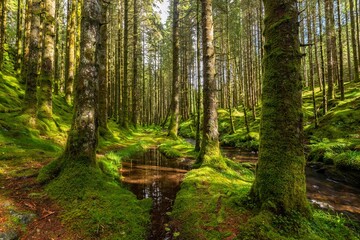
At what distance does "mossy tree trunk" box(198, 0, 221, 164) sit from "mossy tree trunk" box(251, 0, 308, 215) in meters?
3.96

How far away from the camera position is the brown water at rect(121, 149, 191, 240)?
4.33 m

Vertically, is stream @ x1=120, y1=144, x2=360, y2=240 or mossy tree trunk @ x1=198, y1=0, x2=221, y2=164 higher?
mossy tree trunk @ x1=198, y1=0, x2=221, y2=164

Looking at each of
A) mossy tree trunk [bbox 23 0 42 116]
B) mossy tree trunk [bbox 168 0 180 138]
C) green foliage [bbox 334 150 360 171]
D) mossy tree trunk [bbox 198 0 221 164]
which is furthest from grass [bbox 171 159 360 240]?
mossy tree trunk [bbox 168 0 180 138]

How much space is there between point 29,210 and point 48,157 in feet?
11.4

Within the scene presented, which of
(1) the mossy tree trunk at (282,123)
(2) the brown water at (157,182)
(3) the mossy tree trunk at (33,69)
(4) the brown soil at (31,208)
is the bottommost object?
(2) the brown water at (157,182)

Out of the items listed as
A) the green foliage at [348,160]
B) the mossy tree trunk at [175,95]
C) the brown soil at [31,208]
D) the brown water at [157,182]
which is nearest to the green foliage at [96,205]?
the brown soil at [31,208]

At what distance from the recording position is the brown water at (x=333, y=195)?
19.9ft

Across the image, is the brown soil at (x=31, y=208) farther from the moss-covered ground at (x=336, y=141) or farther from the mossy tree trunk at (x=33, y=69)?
the moss-covered ground at (x=336, y=141)

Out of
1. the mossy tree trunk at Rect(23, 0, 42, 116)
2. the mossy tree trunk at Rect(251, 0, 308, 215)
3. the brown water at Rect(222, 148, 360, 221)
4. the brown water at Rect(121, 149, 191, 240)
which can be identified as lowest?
the brown water at Rect(222, 148, 360, 221)

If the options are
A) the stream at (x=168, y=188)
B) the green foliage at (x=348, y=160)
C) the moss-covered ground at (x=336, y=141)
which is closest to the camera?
the stream at (x=168, y=188)

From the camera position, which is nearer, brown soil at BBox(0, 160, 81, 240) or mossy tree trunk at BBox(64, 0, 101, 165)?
brown soil at BBox(0, 160, 81, 240)

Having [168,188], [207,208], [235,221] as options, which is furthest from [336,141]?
[235,221]

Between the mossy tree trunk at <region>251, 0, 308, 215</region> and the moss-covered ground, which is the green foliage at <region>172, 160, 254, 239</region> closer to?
the mossy tree trunk at <region>251, 0, 308, 215</region>

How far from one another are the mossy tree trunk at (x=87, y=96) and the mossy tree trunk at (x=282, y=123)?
377 cm
